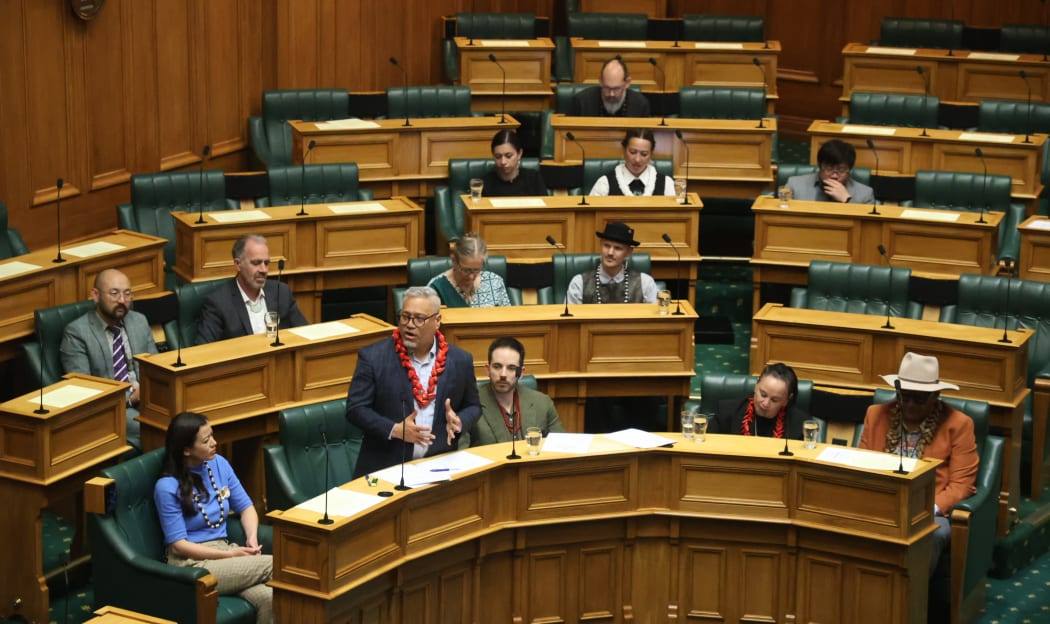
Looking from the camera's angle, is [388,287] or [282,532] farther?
[388,287]

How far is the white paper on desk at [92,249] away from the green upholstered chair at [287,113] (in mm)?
2468

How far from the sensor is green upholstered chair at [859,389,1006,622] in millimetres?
6031

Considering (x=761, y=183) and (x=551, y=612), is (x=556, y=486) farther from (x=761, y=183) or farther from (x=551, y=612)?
(x=761, y=183)

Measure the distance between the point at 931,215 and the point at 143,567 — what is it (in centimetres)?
473

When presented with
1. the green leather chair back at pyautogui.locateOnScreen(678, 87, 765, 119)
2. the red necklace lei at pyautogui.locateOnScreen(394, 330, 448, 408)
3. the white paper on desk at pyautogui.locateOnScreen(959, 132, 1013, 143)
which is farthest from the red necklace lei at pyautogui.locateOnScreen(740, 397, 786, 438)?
the green leather chair back at pyautogui.locateOnScreen(678, 87, 765, 119)

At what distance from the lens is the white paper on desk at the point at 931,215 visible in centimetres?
836

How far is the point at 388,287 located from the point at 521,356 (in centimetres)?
263

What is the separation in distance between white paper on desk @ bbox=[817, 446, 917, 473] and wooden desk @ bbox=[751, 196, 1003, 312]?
8.46ft

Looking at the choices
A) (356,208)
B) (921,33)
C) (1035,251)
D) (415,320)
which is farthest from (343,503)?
(921,33)

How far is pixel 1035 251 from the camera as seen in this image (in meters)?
8.20

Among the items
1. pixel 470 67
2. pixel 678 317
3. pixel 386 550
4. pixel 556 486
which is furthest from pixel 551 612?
pixel 470 67

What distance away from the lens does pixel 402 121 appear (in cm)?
968

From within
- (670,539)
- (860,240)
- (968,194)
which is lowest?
(670,539)

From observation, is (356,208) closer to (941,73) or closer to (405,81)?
(405,81)
